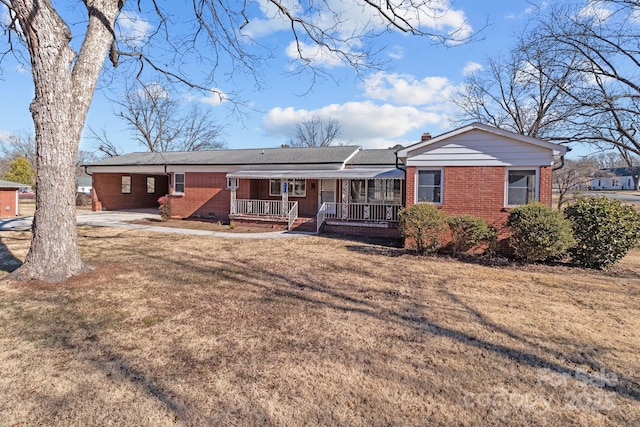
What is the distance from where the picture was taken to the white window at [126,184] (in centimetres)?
2488

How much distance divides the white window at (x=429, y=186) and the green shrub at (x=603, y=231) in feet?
11.4

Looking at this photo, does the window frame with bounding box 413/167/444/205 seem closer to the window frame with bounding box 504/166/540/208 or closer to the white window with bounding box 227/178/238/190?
the window frame with bounding box 504/166/540/208

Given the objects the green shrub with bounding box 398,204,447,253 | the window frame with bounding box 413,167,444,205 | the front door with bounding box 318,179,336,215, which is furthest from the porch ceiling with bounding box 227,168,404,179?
the green shrub with bounding box 398,204,447,253

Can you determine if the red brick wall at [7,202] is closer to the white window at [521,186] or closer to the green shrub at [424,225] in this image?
the green shrub at [424,225]

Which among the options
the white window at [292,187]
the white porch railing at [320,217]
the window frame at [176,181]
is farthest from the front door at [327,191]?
the window frame at [176,181]

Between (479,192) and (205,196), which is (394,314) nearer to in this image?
(479,192)

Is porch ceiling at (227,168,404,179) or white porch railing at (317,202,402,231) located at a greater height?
porch ceiling at (227,168,404,179)

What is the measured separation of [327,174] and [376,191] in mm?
2727

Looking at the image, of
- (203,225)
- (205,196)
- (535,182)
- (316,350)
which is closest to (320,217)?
(203,225)

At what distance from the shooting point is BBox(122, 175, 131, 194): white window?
979 inches

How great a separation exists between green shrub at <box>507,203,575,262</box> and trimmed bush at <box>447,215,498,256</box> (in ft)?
2.17

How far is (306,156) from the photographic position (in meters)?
18.5

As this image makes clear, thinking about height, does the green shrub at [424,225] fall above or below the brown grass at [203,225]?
above

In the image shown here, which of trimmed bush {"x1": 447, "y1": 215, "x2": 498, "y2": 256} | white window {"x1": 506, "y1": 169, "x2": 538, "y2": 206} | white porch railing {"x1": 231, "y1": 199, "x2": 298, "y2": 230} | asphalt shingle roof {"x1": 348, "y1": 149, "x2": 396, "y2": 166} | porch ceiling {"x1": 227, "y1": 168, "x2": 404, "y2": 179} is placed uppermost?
asphalt shingle roof {"x1": 348, "y1": 149, "x2": 396, "y2": 166}
